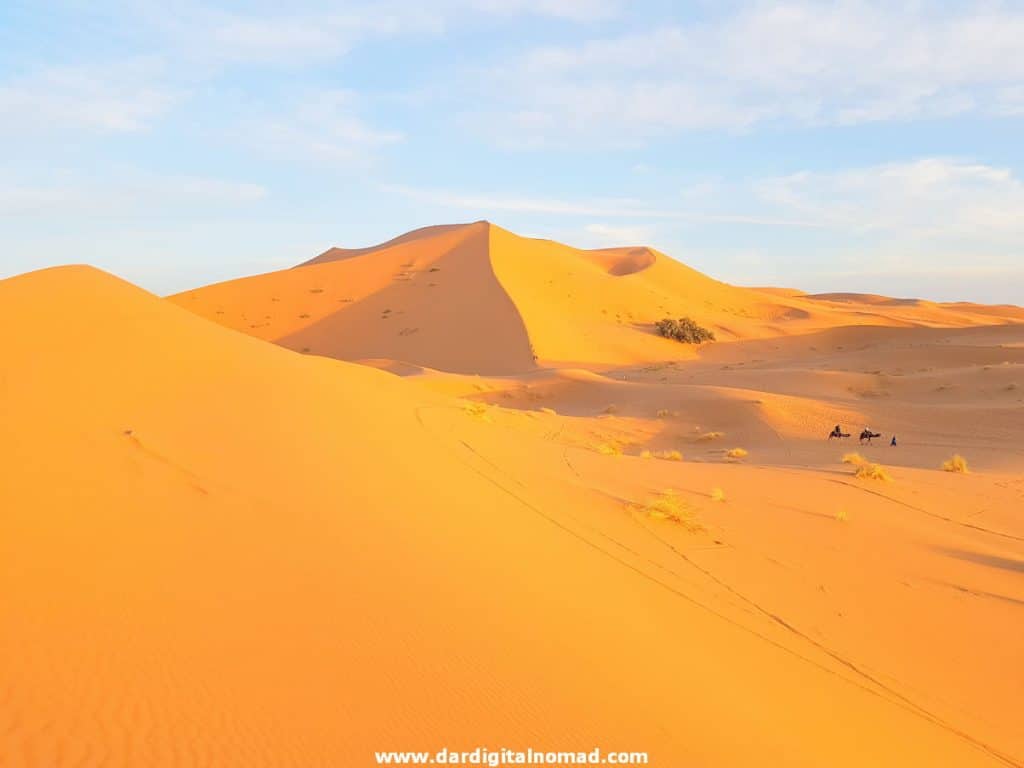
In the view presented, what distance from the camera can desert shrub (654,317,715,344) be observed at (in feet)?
122

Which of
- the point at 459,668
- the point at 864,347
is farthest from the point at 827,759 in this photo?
the point at 864,347

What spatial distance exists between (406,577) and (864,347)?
37138 millimetres

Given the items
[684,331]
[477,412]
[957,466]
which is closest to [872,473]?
[957,466]

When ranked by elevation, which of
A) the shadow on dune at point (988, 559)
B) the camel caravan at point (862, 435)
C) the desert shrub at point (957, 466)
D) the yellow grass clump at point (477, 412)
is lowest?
the shadow on dune at point (988, 559)

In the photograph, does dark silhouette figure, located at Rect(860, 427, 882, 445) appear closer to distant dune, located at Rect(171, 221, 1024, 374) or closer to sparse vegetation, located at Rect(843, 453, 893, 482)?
sparse vegetation, located at Rect(843, 453, 893, 482)

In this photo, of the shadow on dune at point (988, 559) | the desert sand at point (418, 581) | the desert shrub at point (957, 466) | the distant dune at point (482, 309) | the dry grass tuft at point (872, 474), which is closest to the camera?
the desert sand at point (418, 581)

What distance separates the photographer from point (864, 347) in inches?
1449

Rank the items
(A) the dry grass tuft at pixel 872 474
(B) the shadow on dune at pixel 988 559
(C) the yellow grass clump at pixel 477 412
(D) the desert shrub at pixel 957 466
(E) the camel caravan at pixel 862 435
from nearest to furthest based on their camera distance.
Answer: (B) the shadow on dune at pixel 988 559
(A) the dry grass tuft at pixel 872 474
(D) the desert shrub at pixel 957 466
(C) the yellow grass clump at pixel 477 412
(E) the camel caravan at pixel 862 435

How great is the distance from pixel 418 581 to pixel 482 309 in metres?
31.6

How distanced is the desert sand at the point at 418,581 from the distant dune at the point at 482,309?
20511 millimetres

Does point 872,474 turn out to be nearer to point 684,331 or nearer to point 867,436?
point 867,436

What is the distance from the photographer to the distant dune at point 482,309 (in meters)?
33.0

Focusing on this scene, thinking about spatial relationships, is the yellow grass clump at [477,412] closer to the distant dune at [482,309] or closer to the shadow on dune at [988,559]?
the shadow on dune at [988,559]

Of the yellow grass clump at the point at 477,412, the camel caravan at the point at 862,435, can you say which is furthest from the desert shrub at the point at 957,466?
the yellow grass clump at the point at 477,412
